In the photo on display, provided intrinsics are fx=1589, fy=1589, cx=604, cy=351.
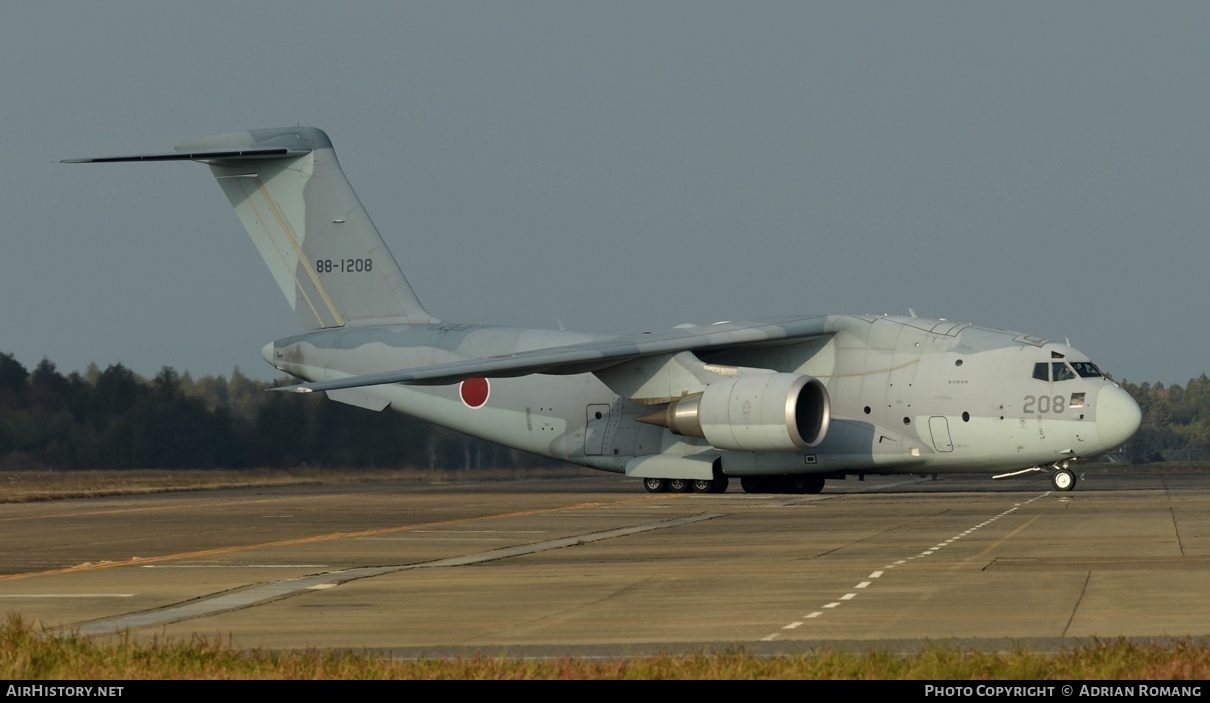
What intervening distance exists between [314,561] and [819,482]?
1729 centimetres

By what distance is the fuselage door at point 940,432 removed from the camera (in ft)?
96.5

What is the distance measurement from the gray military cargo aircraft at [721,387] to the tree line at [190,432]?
8055 millimetres

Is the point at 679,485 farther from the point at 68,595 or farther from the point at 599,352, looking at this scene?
the point at 68,595

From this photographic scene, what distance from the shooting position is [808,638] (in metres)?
9.66

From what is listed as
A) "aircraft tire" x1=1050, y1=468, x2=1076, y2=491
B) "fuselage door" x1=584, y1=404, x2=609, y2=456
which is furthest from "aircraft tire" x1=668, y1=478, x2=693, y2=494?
"aircraft tire" x1=1050, y1=468, x2=1076, y2=491

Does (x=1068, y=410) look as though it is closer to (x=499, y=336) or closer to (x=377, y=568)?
(x=499, y=336)

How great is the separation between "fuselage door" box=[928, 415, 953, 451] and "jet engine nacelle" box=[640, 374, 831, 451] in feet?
6.28

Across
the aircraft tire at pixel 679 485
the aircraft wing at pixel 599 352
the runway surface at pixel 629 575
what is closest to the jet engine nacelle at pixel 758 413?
the aircraft wing at pixel 599 352

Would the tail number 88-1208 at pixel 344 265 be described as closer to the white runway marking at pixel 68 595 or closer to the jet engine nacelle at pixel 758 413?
the jet engine nacelle at pixel 758 413

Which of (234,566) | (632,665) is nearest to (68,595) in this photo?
(234,566)

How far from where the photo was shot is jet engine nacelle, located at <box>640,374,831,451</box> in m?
28.4

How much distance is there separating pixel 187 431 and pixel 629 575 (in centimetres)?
3272
